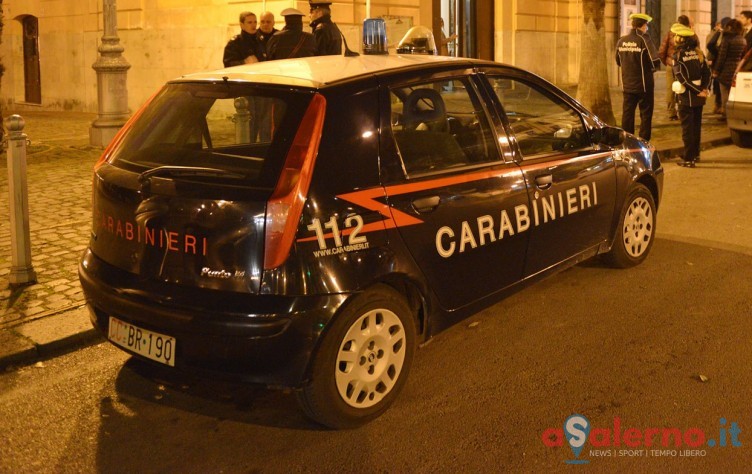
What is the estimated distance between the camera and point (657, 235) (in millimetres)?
7582

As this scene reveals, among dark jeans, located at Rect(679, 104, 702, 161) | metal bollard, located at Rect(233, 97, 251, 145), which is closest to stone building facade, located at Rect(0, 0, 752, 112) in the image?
dark jeans, located at Rect(679, 104, 702, 161)

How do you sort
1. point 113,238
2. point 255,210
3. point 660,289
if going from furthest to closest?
point 660,289, point 113,238, point 255,210

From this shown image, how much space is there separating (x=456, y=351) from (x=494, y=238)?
0.68m

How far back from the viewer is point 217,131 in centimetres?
459

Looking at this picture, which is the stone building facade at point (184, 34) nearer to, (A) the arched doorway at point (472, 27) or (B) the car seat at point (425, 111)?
(A) the arched doorway at point (472, 27)

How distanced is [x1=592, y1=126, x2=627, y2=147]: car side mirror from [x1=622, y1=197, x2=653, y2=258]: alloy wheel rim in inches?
23.3

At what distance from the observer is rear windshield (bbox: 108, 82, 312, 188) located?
3.87 m

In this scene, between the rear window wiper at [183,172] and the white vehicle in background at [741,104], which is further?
the white vehicle in background at [741,104]

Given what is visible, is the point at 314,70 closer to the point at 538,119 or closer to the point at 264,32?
the point at 538,119

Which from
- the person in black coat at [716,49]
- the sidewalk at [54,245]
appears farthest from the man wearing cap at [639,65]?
the person in black coat at [716,49]

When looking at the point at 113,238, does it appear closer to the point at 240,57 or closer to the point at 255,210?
the point at 255,210

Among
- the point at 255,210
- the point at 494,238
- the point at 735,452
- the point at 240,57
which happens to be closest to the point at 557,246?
the point at 494,238

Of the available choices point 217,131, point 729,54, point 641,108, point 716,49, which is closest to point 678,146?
point 641,108

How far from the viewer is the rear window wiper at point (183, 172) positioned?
3854 mm
